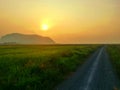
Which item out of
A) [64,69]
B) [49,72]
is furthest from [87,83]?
[64,69]

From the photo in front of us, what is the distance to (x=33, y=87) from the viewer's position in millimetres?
15164

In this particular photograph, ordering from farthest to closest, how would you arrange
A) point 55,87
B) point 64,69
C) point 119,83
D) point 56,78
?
point 64,69, point 56,78, point 119,83, point 55,87

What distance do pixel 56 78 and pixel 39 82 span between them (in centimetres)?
284

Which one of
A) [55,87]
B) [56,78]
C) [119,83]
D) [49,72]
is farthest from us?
[49,72]

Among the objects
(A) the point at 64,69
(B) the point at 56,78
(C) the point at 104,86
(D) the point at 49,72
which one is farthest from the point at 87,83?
(A) the point at 64,69

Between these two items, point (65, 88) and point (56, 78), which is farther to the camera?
point (56, 78)

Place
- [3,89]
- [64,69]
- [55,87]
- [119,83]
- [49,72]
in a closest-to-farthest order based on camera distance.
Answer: [3,89]
[55,87]
[119,83]
[49,72]
[64,69]

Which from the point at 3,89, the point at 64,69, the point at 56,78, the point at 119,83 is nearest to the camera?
the point at 3,89

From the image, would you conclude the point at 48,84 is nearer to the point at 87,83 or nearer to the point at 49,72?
the point at 87,83

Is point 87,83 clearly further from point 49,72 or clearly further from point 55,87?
point 49,72

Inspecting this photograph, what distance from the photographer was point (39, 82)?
16469 millimetres

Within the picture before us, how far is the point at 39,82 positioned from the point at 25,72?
3.35 m

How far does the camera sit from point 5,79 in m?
17.1

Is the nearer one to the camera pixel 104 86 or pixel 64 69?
pixel 104 86
